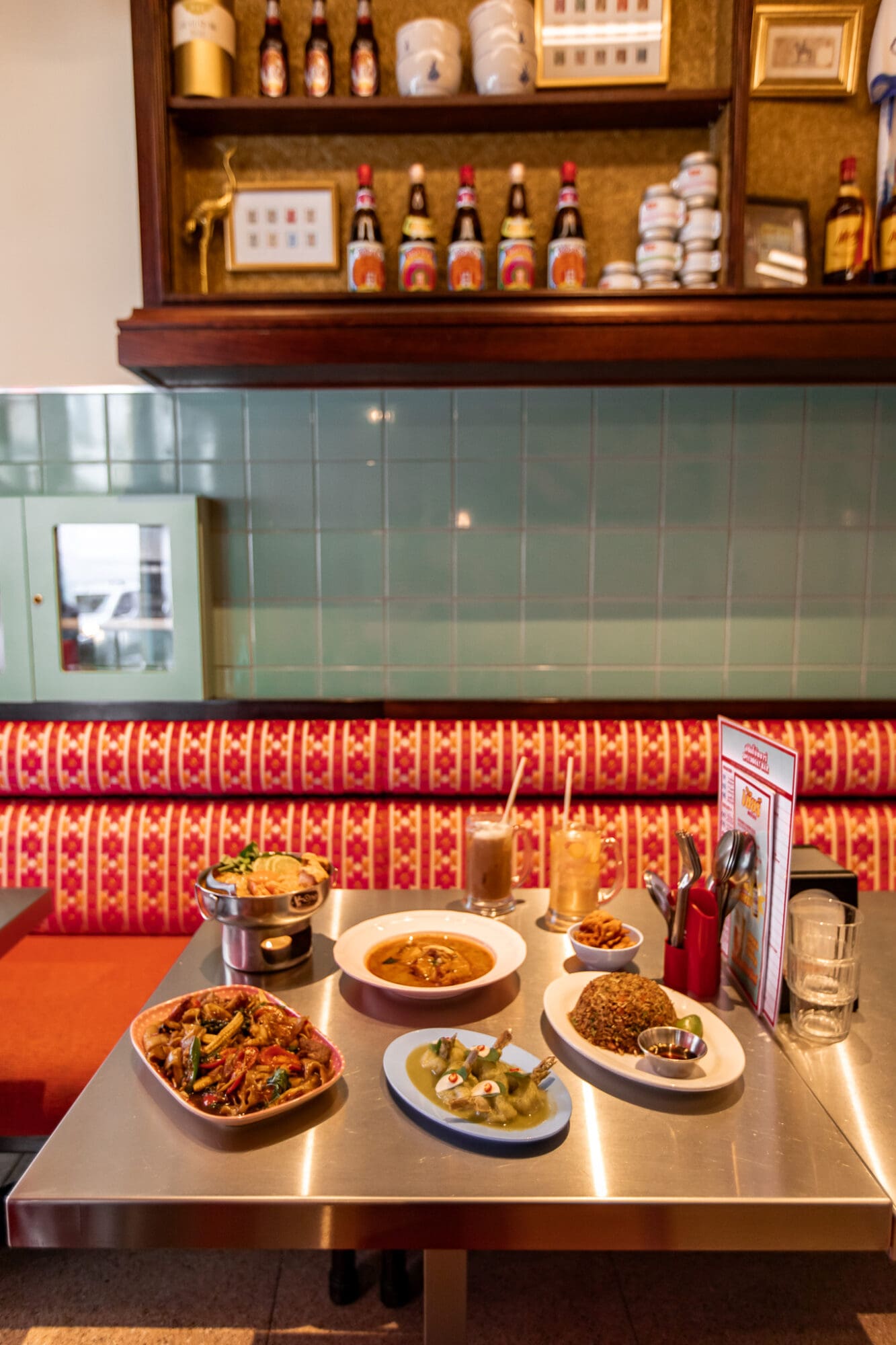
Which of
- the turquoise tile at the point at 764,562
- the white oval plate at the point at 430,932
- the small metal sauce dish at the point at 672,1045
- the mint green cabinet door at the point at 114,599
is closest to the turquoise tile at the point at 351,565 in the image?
the mint green cabinet door at the point at 114,599

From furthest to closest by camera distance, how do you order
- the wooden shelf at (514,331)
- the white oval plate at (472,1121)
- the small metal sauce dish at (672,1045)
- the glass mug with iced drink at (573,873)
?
the wooden shelf at (514,331)
the glass mug with iced drink at (573,873)
the small metal sauce dish at (672,1045)
the white oval plate at (472,1121)

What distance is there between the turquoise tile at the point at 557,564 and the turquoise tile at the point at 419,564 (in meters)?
0.25

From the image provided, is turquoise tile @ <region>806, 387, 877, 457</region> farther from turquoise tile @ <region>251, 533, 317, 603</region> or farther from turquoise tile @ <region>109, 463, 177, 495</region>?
turquoise tile @ <region>109, 463, 177, 495</region>

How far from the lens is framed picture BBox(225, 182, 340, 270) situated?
2342 millimetres

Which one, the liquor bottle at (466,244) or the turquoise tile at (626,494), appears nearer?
the liquor bottle at (466,244)

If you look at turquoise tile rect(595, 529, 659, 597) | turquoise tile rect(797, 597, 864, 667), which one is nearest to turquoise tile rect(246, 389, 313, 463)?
turquoise tile rect(595, 529, 659, 597)

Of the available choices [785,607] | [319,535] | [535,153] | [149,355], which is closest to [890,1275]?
[785,607]

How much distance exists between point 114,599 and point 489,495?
45.4 inches

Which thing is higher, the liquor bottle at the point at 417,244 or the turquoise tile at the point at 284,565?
the liquor bottle at the point at 417,244

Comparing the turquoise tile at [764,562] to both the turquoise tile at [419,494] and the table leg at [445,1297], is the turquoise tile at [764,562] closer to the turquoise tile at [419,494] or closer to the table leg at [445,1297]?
the turquoise tile at [419,494]

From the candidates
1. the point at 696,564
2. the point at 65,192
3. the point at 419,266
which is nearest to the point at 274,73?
the point at 419,266

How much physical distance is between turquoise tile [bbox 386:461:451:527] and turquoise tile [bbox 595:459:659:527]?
0.45 m

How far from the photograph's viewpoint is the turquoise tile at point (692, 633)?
2551mm

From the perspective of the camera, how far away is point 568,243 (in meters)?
2.21
